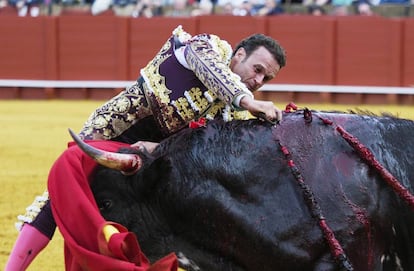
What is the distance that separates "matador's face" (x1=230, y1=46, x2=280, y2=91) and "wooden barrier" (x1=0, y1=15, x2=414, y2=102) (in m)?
→ 10.4

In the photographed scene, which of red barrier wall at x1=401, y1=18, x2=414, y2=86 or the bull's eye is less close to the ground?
the bull's eye

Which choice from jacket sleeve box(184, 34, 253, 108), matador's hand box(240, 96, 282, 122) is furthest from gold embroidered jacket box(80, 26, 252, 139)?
matador's hand box(240, 96, 282, 122)

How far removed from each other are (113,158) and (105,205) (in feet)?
0.74

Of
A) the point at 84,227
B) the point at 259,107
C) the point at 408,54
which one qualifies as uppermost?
the point at 259,107

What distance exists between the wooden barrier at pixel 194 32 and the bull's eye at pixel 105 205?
1075 centimetres

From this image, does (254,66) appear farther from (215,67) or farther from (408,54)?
(408,54)

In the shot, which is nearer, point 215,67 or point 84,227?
point 84,227

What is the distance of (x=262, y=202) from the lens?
9.00ft

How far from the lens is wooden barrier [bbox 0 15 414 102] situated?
13.3 metres

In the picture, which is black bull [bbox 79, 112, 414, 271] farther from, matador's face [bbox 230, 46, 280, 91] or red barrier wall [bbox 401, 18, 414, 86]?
red barrier wall [bbox 401, 18, 414, 86]

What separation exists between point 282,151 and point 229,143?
6.0 inches

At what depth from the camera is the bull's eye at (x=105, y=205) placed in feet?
9.20

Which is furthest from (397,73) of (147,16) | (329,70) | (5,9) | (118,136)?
(118,136)

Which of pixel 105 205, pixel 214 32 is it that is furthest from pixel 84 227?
pixel 214 32
